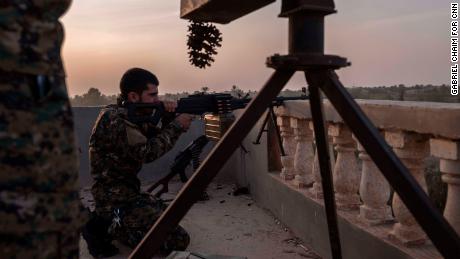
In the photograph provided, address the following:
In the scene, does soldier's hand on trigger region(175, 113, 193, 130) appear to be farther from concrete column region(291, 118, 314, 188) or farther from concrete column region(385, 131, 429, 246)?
concrete column region(385, 131, 429, 246)

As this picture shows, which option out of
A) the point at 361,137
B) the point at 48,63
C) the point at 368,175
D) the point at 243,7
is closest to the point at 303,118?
the point at 368,175

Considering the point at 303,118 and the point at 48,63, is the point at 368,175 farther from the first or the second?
the point at 48,63

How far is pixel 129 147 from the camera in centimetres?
373

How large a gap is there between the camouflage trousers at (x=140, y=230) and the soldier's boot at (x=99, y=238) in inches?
3.6

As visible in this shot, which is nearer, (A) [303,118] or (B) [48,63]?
(B) [48,63]

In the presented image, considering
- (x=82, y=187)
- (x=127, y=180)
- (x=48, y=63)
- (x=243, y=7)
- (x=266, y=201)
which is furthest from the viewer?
(x=82, y=187)

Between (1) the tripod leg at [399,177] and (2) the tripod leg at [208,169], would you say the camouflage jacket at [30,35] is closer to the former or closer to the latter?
(2) the tripod leg at [208,169]

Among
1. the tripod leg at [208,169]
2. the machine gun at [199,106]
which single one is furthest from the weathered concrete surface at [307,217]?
the tripod leg at [208,169]

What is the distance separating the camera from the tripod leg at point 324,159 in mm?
1877

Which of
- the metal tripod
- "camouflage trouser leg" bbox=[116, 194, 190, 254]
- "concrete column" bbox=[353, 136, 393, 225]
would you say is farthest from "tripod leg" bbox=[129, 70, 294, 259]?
"camouflage trouser leg" bbox=[116, 194, 190, 254]

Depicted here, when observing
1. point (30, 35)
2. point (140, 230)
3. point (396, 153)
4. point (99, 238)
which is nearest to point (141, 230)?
point (140, 230)

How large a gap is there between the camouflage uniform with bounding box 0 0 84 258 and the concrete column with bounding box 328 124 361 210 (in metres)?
2.23

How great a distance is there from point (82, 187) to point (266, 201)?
313cm

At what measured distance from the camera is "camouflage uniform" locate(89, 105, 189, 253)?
3.71 metres
